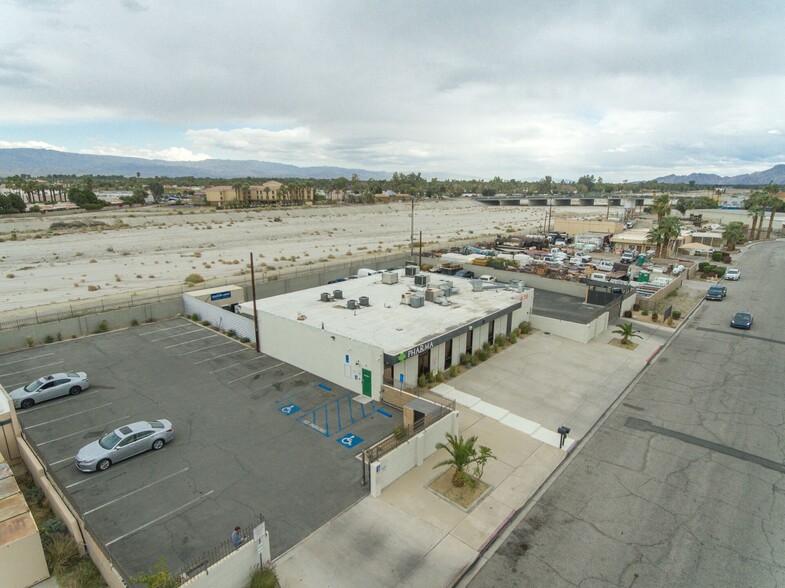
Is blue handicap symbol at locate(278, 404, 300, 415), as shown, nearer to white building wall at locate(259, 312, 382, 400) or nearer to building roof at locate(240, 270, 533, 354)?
white building wall at locate(259, 312, 382, 400)

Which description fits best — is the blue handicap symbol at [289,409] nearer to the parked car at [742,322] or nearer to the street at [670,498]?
the street at [670,498]

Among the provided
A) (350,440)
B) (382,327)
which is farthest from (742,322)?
(350,440)

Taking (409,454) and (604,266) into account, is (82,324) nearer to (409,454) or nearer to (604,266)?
(409,454)

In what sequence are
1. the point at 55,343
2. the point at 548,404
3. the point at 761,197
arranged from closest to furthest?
the point at 548,404 < the point at 55,343 < the point at 761,197

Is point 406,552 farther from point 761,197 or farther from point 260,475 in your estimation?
point 761,197

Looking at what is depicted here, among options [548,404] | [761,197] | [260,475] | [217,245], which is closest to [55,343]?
[260,475]

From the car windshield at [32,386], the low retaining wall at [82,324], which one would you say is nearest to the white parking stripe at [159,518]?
the car windshield at [32,386]
